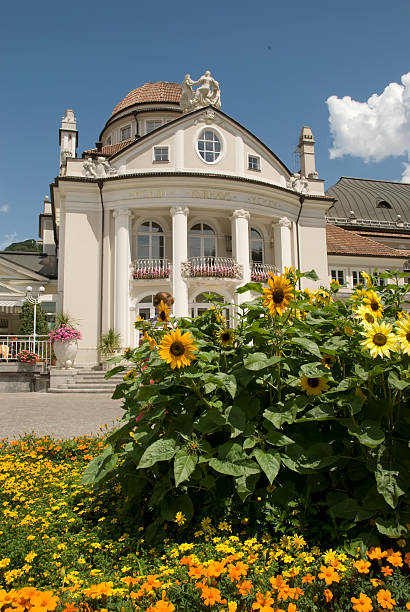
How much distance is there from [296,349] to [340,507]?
95 centimetres

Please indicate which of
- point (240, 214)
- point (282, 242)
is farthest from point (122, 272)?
point (282, 242)

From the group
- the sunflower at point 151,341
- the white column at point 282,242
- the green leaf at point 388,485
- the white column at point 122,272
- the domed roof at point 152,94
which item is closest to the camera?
the green leaf at point 388,485

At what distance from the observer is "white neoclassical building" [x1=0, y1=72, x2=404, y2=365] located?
76.9 ft

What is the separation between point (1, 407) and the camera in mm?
11945

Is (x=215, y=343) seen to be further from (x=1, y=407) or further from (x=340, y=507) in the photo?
(x=1, y=407)

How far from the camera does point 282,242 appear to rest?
26.1 metres

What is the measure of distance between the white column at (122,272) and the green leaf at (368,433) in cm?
2041

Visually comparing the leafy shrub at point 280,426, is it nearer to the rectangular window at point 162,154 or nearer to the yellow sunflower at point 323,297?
the yellow sunflower at point 323,297

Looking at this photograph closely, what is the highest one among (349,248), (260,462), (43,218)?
(43,218)

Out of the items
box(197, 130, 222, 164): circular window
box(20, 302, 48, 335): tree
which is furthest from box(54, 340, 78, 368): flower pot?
box(197, 130, 222, 164): circular window

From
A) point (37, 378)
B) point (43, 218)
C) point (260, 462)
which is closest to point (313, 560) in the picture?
point (260, 462)

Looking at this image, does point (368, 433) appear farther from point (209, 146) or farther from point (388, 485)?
point (209, 146)

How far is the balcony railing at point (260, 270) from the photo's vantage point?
2498cm

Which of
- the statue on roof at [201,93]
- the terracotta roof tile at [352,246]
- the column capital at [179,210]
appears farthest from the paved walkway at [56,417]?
the terracotta roof tile at [352,246]
